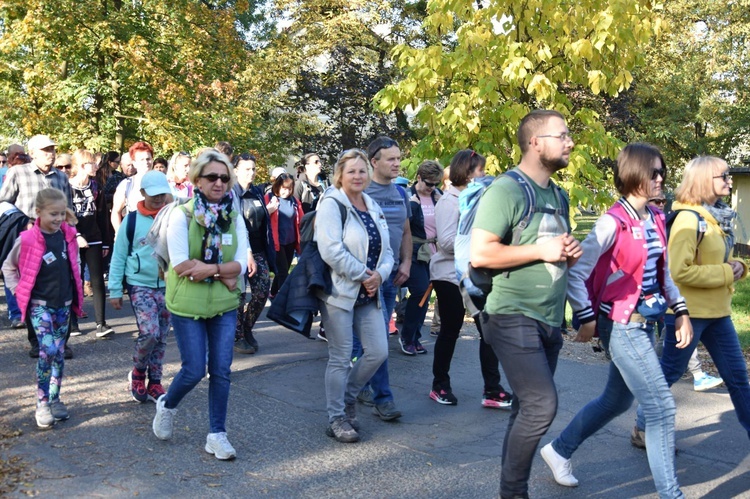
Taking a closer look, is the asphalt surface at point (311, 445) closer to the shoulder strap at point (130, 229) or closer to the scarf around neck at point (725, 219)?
the shoulder strap at point (130, 229)

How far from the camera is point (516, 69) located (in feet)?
28.6

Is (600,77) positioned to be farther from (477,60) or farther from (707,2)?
(707,2)

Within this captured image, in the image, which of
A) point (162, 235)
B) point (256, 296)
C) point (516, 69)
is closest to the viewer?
point (162, 235)

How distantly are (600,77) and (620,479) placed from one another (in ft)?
17.2

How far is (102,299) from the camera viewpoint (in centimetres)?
917

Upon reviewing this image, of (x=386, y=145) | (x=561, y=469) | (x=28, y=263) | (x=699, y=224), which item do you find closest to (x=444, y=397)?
(x=561, y=469)

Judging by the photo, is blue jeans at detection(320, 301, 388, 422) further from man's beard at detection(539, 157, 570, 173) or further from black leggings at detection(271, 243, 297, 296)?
black leggings at detection(271, 243, 297, 296)

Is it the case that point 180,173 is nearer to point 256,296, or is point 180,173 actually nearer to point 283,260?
point 283,260

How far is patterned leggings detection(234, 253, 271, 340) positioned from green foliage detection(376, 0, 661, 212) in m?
2.46

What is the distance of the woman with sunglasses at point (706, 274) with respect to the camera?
16.8 feet

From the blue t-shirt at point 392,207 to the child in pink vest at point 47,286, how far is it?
2340mm

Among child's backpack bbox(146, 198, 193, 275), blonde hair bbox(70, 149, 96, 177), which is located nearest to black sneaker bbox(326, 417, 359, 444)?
child's backpack bbox(146, 198, 193, 275)

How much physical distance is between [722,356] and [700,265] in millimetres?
581

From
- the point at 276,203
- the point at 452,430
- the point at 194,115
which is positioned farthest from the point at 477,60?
the point at 194,115
